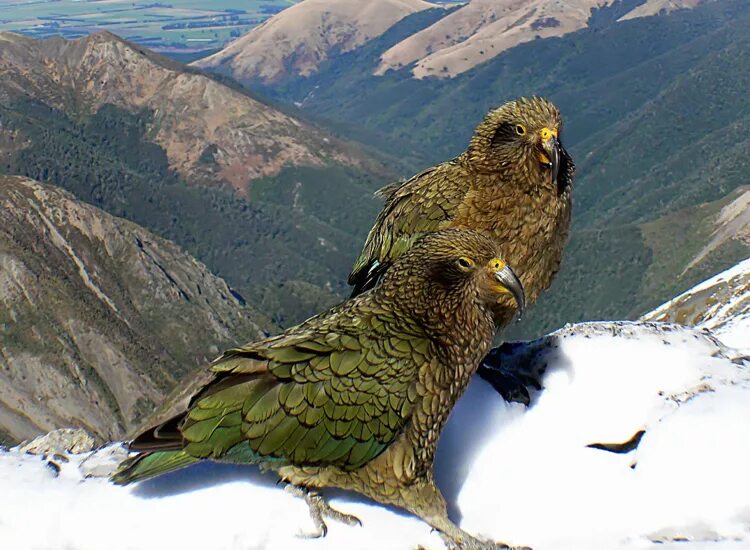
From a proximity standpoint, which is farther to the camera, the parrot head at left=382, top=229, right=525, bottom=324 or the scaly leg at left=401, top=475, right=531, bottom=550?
the parrot head at left=382, top=229, right=525, bottom=324

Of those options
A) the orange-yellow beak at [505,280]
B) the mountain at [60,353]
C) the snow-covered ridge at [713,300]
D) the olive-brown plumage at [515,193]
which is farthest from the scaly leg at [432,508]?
the mountain at [60,353]

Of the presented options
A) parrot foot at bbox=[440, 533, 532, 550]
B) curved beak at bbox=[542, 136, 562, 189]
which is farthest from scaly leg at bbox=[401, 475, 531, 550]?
curved beak at bbox=[542, 136, 562, 189]

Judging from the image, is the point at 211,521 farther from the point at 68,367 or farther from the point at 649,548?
the point at 68,367

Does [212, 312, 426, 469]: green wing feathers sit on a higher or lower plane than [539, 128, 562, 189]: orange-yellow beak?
lower

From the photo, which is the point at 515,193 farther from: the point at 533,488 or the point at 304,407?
the point at 304,407

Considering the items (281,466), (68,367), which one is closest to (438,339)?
(281,466)

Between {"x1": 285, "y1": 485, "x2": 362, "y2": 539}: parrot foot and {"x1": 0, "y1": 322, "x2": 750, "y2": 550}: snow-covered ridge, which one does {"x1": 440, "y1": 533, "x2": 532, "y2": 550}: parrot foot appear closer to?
{"x1": 0, "y1": 322, "x2": 750, "y2": 550}: snow-covered ridge
